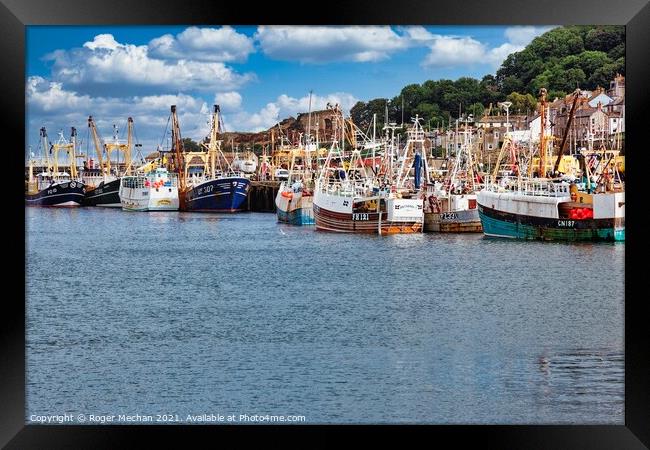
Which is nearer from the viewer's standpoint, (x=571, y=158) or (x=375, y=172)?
(x=571, y=158)

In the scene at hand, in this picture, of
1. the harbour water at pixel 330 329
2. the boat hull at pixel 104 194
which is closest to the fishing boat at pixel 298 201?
the boat hull at pixel 104 194

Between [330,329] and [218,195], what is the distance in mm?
22137

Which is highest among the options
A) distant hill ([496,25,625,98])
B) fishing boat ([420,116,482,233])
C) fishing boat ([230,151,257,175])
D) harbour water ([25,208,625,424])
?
distant hill ([496,25,625,98])

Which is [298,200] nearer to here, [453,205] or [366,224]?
[366,224]

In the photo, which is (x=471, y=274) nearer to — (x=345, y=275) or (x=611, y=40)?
(x=345, y=275)

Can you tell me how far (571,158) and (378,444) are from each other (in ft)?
59.1

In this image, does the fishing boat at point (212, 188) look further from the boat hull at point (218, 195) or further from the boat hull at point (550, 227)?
the boat hull at point (550, 227)

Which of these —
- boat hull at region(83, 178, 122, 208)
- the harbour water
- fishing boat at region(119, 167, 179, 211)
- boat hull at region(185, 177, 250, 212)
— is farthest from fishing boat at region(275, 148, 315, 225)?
the harbour water

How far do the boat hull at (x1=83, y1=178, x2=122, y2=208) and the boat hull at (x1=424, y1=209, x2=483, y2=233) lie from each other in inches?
425

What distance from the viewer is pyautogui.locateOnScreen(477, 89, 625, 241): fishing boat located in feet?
71.9

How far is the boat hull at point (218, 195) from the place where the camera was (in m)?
35.4

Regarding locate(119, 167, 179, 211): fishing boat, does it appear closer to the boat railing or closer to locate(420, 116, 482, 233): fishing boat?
locate(420, 116, 482, 233): fishing boat

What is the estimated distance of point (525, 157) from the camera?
91.4ft
